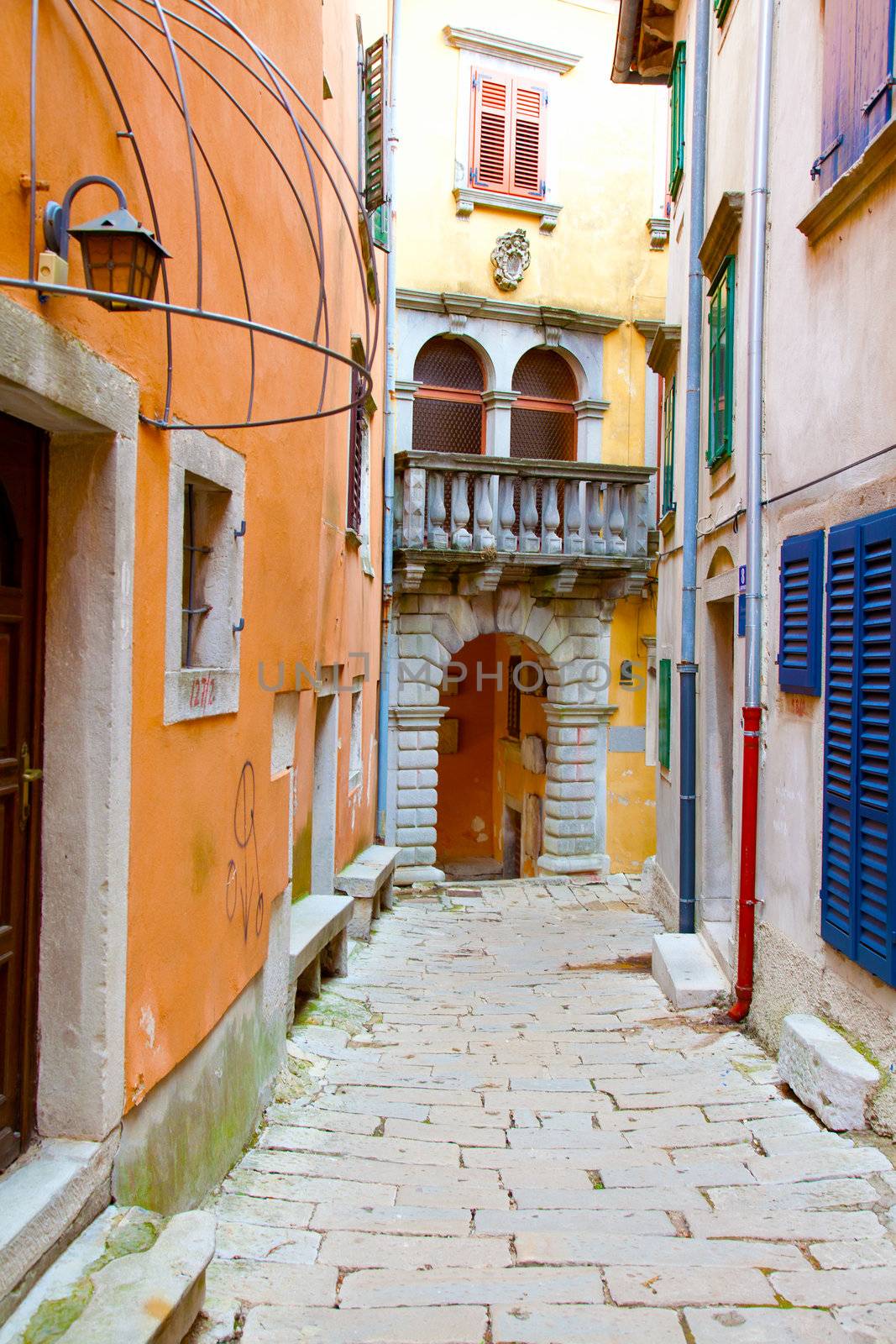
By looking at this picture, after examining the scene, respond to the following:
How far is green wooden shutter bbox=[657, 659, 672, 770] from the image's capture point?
9711 millimetres

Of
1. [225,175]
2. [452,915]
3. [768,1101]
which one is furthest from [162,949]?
[452,915]

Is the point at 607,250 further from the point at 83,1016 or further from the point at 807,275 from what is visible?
the point at 83,1016

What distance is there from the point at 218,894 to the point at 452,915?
7.62 m

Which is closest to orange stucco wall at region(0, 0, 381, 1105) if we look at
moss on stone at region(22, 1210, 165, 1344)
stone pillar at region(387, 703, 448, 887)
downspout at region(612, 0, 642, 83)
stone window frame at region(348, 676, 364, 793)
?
moss on stone at region(22, 1210, 165, 1344)

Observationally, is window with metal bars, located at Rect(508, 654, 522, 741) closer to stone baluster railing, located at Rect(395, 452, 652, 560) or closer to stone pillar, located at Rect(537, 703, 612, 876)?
stone pillar, located at Rect(537, 703, 612, 876)

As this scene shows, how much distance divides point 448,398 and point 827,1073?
11.5 m

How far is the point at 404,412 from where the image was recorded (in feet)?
45.3

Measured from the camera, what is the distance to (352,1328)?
2.89 meters

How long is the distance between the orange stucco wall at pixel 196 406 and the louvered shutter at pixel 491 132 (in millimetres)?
9793

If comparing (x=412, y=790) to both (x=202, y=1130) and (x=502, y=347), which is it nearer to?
(x=502, y=347)

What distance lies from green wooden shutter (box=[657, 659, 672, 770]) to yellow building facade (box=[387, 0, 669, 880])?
3161 mm

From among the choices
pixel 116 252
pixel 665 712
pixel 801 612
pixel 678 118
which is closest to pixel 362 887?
pixel 665 712

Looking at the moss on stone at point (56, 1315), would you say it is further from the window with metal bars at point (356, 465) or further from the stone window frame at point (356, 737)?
the stone window frame at point (356, 737)

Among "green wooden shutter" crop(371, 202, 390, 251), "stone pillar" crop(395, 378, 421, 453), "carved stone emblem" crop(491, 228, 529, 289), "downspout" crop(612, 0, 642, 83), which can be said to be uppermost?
"downspout" crop(612, 0, 642, 83)
